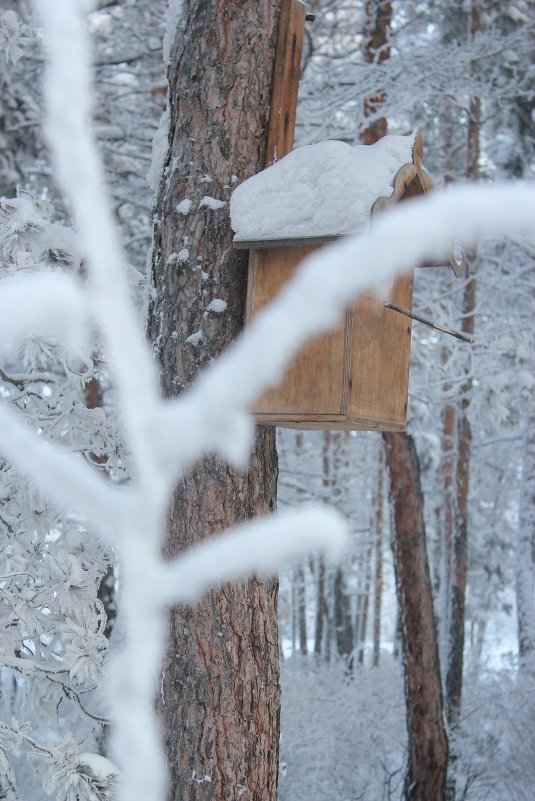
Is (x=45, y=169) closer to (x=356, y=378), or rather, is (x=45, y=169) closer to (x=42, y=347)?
(x=42, y=347)

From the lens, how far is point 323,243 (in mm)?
2410

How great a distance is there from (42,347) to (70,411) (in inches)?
20.4

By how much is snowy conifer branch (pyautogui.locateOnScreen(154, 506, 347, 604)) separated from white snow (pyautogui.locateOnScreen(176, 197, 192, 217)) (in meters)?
2.37

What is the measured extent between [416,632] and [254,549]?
637 cm

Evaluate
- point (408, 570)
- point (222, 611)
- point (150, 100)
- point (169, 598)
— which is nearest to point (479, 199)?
point (169, 598)

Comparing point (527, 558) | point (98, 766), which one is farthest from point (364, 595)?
point (98, 766)

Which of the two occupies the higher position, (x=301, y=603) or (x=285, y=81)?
(x=285, y=81)

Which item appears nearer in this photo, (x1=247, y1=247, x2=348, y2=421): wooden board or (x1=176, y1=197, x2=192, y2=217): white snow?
(x1=247, y1=247, x2=348, y2=421): wooden board

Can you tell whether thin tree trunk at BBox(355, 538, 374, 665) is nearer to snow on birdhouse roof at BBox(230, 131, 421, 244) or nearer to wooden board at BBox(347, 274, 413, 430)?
wooden board at BBox(347, 274, 413, 430)

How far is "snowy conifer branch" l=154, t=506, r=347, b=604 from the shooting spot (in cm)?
53

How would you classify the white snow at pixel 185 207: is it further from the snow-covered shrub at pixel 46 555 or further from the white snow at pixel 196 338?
the snow-covered shrub at pixel 46 555

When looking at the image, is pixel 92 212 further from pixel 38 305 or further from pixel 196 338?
pixel 196 338

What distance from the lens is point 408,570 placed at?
263 inches

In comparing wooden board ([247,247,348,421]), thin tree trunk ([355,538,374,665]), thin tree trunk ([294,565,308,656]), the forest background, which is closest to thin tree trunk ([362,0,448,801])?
the forest background
